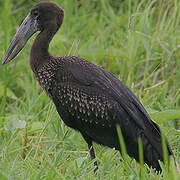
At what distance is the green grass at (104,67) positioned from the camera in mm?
3779

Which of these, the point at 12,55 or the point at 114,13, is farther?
the point at 114,13

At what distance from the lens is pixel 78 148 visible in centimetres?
469

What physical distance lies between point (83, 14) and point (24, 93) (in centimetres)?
182

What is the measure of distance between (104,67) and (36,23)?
1580mm

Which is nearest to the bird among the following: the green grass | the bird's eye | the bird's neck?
Answer: the bird's neck

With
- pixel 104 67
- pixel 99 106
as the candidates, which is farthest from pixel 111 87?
pixel 104 67

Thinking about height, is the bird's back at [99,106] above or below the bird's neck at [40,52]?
below

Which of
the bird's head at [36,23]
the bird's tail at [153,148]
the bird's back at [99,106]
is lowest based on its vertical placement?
the bird's tail at [153,148]

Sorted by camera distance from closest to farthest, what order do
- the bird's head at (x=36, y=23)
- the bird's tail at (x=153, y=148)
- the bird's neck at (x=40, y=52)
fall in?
the bird's tail at (x=153, y=148) < the bird's neck at (x=40, y=52) < the bird's head at (x=36, y=23)

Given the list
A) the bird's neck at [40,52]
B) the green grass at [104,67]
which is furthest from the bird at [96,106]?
the green grass at [104,67]

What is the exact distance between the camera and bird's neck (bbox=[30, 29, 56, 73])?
4504 mm

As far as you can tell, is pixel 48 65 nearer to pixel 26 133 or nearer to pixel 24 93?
pixel 26 133

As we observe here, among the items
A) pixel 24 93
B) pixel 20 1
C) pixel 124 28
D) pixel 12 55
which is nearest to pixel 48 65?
pixel 12 55

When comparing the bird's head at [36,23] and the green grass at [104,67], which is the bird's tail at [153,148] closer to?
the green grass at [104,67]
